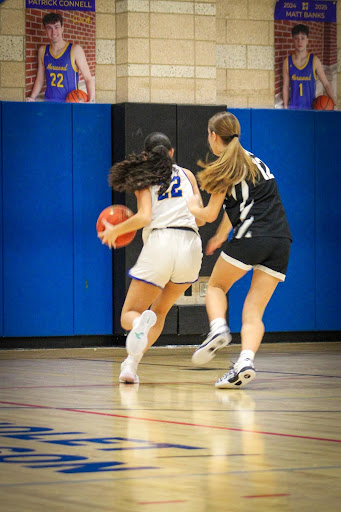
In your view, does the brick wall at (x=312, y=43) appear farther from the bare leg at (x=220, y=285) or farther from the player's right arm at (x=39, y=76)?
the bare leg at (x=220, y=285)

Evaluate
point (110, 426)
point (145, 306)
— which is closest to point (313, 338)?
point (145, 306)

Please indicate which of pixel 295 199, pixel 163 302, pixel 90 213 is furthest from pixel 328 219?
pixel 163 302

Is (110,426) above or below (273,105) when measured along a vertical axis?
below

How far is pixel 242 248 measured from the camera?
6211mm

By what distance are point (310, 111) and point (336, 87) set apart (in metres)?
0.68

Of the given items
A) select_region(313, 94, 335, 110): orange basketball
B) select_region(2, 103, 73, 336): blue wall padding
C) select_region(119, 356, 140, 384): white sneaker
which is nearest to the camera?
select_region(119, 356, 140, 384): white sneaker

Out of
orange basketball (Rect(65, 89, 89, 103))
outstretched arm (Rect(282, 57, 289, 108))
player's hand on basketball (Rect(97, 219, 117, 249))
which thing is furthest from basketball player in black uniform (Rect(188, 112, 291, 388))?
outstretched arm (Rect(282, 57, 289, 108))

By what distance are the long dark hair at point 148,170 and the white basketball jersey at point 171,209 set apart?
0.15ft

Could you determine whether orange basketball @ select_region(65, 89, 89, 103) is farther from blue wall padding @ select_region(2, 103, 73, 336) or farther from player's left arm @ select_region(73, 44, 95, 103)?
blue wall padding @ select_region(2, 103, 73, 336)

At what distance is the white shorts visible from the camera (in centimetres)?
643

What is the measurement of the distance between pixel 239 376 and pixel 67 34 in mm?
5873

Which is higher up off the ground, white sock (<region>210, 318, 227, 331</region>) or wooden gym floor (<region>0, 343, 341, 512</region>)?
white sock (<region>210, 318, 227, 331</region>)

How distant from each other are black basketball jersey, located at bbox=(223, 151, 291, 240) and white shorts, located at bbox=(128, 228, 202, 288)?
1.15ft

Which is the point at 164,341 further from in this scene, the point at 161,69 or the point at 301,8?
the point at 301,8
